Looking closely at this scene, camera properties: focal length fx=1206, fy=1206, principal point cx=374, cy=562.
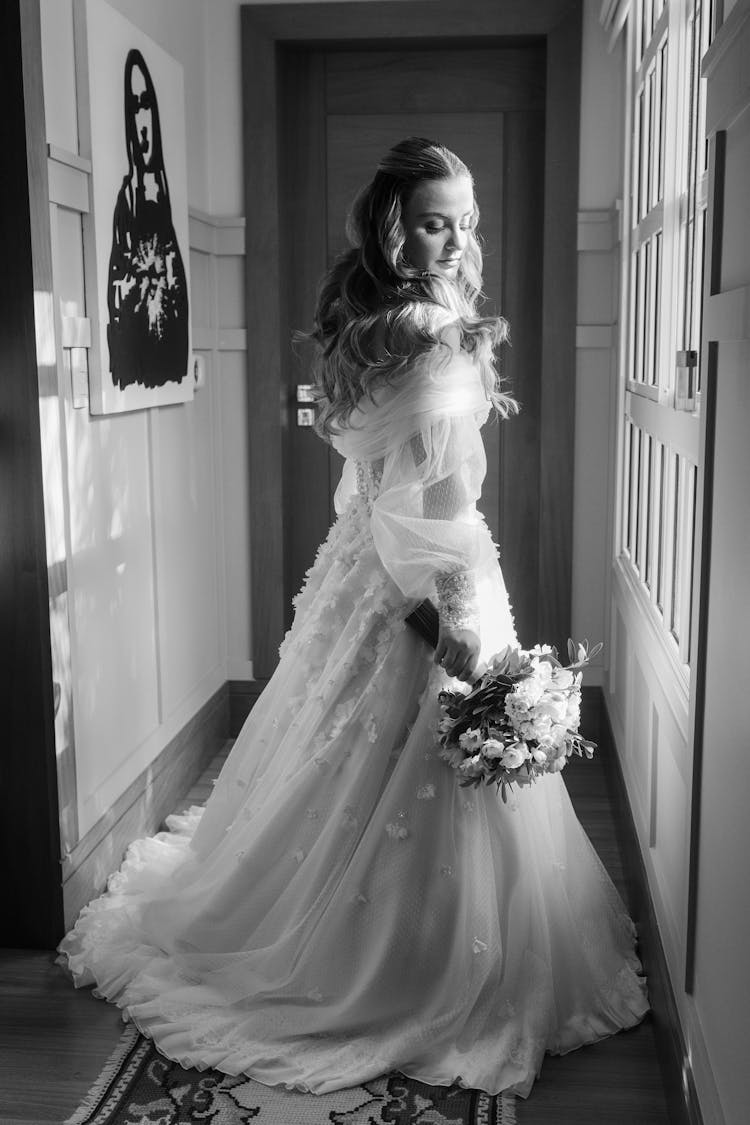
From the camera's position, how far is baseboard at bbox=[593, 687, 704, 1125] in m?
2.01

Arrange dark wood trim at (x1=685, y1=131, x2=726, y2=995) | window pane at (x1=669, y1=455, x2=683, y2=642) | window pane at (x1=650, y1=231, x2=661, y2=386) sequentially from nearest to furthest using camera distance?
1. dark wood trim at (x1=685, y1=131, x2=726, y2=995)
2. window pane at (x1=669, y1=455, x2=683, y2=642)
3. window pane at (x1=650, y1=231, x2=661, y2=386)

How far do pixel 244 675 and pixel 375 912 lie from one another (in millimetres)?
2105

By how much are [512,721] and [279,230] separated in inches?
97.3

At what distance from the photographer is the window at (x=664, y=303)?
96.7 inches

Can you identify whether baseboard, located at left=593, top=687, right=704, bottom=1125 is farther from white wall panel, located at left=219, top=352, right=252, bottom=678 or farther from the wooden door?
white wall panel, located at left=219, top=352, right=252, bottom=678

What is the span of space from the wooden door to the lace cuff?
1987mm

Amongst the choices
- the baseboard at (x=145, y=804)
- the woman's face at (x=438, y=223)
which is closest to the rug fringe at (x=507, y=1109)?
the baseboard at (x=145, y=804)

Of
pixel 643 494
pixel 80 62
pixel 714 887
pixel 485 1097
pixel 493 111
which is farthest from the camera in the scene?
pixel 493 111

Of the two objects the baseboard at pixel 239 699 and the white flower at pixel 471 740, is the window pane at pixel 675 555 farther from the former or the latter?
the baseboard at pixel 239 699

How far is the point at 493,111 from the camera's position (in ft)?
13.6

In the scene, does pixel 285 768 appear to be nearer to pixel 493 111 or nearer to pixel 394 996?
pixel 394 996

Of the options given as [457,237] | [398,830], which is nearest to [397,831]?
[398,830]

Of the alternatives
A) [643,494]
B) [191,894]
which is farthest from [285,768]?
[643,494]

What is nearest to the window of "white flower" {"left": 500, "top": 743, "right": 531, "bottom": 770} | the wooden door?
"white flower" {"left": 500, "top": 743, "right": 531, "bottom": 770}
